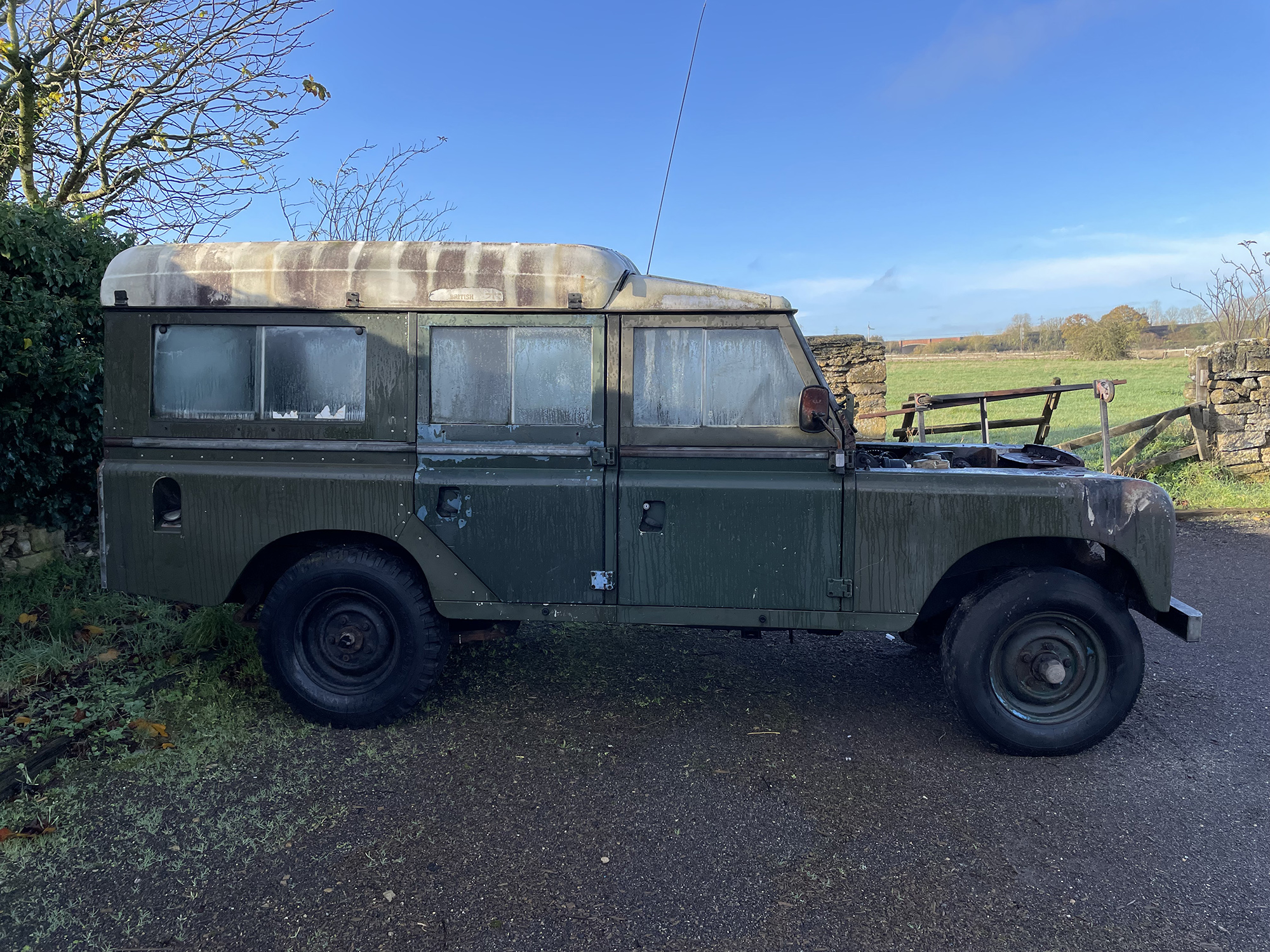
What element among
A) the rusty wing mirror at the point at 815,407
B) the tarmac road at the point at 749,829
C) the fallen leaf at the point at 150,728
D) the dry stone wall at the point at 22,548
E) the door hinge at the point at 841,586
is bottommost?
the tarmac road at the point at 749,829

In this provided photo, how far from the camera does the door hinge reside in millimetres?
3539

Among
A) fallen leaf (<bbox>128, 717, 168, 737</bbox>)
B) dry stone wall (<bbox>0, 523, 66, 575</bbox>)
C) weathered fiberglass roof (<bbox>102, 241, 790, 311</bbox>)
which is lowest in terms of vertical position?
fallen leaf (<bbox>128, 717, 168, 737</bbox>)

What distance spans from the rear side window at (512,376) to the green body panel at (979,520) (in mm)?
1340

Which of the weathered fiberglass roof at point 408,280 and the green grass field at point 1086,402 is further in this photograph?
the green grass field at point 1086,402

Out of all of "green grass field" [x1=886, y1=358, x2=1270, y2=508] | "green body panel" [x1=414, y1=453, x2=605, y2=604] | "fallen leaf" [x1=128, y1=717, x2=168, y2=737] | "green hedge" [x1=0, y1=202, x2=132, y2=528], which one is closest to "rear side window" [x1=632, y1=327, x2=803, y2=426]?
"green body panel" [x1=414, y1=453, x2=605, y2=604]

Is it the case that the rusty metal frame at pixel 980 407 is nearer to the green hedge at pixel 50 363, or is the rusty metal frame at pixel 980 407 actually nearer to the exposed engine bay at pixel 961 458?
the exposed engine bay at pixel 961 458

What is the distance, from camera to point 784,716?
402 centimetres

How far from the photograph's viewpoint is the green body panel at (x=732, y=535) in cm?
353

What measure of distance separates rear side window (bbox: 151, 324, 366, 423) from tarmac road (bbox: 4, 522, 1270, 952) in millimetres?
1556

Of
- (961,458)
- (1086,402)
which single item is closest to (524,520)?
(961,458)

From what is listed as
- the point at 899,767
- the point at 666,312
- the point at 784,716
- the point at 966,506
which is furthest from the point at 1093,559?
the point at 666,312

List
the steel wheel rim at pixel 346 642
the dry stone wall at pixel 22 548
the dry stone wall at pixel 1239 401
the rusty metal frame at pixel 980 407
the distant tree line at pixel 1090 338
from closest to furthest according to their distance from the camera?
the steel wheel rim at pixel 346 642, the dry stone wall at pixel 22 548, the rusty metal frame at pixel 980 407, the dry stone wall at pixel 1239 401, the distant tree line at pixel 1090 338

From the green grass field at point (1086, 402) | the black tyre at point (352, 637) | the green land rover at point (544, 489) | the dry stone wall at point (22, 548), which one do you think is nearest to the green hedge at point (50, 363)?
the dry stone wall at point (22, 548)

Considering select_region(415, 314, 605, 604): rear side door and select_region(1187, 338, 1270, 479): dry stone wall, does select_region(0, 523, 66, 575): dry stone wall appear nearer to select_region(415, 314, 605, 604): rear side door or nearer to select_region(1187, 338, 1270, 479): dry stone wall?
select_region(415, 314, 605, 604): rear side door
